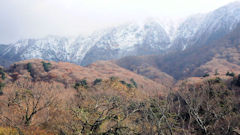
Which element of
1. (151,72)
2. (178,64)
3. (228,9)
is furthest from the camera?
(228,9)

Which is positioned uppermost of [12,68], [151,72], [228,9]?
[228,9]

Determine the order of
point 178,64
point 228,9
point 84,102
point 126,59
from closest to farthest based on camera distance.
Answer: point 84,102, point 178,64, point 126,59, point 228,9

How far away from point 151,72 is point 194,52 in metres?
37.2

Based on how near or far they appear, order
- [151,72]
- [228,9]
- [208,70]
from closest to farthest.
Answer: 1. [208,70]
2. [151,72]
3. [228,9]

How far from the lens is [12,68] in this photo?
214 ft

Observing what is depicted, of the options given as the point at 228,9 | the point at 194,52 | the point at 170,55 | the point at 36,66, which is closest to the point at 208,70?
the point at 194,52

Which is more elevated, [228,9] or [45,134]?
[228,9]

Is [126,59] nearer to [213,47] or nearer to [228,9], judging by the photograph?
[213,47]

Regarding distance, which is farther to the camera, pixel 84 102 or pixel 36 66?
pixel 36 66

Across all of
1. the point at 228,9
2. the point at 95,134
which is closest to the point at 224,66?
the point at 95,134

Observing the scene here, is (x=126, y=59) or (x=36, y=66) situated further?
(x=126, y=59)

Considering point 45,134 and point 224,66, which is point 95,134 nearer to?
point 45,134

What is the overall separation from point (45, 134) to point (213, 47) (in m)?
126

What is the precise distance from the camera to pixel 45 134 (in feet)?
52.5
